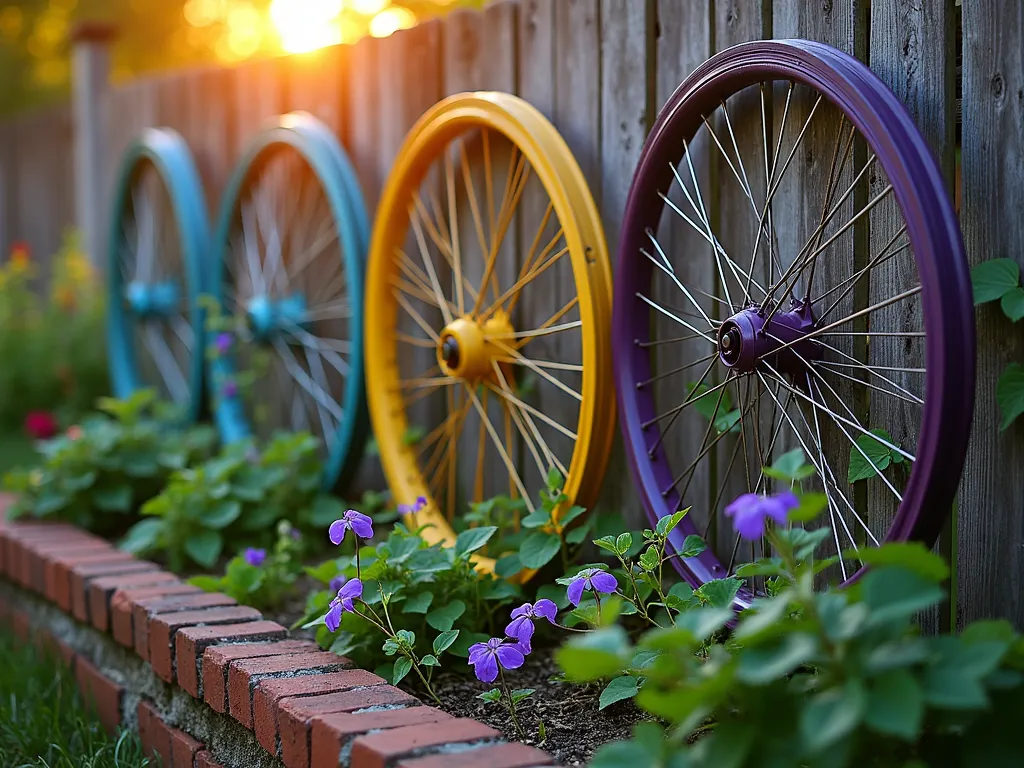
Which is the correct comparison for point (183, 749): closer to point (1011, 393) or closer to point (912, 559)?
point (912, 559)

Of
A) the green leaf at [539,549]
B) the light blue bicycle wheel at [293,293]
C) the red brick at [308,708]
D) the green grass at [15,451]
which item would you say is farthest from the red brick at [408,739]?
the green grass at [15,451]

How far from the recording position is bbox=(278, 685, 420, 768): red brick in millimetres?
1699

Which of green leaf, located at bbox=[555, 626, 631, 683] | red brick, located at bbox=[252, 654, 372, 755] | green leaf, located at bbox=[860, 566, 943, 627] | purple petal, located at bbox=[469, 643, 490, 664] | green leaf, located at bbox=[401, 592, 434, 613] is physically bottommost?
red brick, located at bbox=[252, 654, 372, 755]

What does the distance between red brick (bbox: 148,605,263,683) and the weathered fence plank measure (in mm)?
1414

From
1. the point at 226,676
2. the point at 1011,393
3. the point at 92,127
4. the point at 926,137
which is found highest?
the point at 92,127

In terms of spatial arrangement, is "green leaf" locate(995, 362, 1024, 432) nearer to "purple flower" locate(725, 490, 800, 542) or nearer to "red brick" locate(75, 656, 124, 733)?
"purple flower" locate(725, 490, 800, 542)

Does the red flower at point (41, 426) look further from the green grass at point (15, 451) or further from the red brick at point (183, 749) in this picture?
the red brick at point (183, 749)

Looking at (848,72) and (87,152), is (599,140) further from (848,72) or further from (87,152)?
(87,152)

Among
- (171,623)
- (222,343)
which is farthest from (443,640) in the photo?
(222,343)

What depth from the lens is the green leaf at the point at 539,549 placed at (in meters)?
2.21

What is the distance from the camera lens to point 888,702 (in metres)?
1.13

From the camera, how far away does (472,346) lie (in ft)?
8.55

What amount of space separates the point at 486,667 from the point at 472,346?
0.98 m

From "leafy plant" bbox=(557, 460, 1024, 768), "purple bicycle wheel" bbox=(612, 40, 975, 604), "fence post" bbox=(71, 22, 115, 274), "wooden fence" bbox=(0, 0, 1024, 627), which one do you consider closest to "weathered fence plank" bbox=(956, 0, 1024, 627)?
"wooden fence" bbox=(0, 0, 1024, 627)
